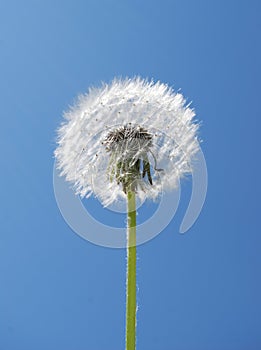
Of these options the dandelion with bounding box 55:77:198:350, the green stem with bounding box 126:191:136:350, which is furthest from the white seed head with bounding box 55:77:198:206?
the green stem with bounding box 126:191:136:350

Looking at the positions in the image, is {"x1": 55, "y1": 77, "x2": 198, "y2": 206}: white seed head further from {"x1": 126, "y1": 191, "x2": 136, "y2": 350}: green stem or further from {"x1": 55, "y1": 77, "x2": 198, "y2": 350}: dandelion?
{"x1": 126, "y1": 191, "x2": 136, "y2": 350}: green stem

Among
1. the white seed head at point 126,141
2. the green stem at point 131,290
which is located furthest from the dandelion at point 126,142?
the green stem at point 131,290

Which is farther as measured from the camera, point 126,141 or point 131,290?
point 126,141

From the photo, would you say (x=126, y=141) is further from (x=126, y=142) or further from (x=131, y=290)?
(x=131, y=290)

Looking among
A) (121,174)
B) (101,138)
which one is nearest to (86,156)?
(101,138)

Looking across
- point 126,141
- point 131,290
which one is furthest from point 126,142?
point 131,290

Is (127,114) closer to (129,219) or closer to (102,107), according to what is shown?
(102,107)

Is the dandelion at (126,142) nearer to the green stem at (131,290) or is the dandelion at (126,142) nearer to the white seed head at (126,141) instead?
the white seed head at (126,141)

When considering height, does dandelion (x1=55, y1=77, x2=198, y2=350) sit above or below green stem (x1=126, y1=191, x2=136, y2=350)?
above
